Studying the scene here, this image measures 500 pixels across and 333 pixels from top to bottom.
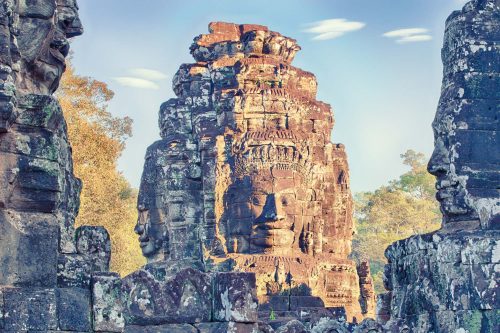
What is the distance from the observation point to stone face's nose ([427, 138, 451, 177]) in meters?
8.54

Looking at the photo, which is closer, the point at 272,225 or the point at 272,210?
the point at 272,210

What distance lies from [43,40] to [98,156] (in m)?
25.9

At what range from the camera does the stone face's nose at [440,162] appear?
8539 millimetres

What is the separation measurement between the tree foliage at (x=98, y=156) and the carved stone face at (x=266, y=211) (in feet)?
27.3

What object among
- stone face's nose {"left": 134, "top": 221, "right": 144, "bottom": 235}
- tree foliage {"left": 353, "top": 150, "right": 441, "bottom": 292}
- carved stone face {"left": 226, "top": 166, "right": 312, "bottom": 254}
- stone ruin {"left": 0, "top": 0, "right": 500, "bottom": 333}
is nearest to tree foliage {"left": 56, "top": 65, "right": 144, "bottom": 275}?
stone face's nose {"left": 134, "top": 221, "right": 144, "bottom": 235}

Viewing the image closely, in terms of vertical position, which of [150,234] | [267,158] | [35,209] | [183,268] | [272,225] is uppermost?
[267,158]

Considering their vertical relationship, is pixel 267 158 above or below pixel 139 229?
above

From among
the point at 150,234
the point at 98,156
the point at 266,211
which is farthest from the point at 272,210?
the point at 98,156

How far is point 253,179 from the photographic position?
24328mm

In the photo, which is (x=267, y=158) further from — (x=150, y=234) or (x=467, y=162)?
(x=467, y=162)

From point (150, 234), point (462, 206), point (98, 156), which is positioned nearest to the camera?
point (462, 206)

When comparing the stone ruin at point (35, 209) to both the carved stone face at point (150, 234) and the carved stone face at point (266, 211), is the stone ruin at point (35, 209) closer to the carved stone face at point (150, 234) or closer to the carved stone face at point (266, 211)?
the carved stone face at point (266, 211)

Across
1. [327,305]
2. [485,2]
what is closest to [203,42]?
[327,305]

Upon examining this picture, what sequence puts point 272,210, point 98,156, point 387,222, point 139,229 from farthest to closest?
point 387,222, point 98,156, point 139,229, point 272,210
